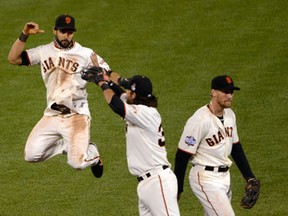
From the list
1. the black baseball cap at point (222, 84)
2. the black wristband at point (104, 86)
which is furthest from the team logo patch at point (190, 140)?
the black wristband at point (104, 86)

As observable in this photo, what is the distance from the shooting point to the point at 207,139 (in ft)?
40.1

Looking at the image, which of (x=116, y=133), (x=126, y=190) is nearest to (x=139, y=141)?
(x=126, y=190)

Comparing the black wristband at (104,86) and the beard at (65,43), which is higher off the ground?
the beard at (65,43)

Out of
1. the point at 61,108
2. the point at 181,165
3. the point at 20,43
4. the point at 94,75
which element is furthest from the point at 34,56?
the point at 181,165

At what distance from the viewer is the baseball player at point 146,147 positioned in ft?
38.1

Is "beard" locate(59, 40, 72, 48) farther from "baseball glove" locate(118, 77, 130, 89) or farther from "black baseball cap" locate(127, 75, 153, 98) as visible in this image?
"black baseball cap" locate(127, 75, 153, 98)

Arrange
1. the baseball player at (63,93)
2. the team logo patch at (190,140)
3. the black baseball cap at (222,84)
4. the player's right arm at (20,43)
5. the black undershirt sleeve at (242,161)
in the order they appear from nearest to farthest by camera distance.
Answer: the team logo patch at (190,140)
the black baseball cap at (222,84)
the black undershirt sleeve at (242,161)
the player's right arm at (20,43)
the baseball player at (63,93)

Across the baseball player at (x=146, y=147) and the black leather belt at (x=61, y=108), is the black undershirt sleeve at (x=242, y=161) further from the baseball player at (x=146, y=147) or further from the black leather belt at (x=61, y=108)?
the black leather belt at (x=61, y=108)

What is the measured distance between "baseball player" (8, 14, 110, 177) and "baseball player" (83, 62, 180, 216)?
192 centimetres

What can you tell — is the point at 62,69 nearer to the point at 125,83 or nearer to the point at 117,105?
the point at 125,83

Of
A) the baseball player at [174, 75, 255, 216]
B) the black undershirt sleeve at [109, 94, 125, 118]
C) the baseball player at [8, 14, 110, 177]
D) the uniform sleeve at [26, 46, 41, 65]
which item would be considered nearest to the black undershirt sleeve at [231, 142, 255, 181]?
the baseball player at [174, 75, 255, 216]

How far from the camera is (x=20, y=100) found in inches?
732

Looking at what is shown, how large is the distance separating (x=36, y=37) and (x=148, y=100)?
922 centimetres

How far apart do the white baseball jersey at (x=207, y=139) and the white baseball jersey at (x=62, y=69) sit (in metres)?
2.11
